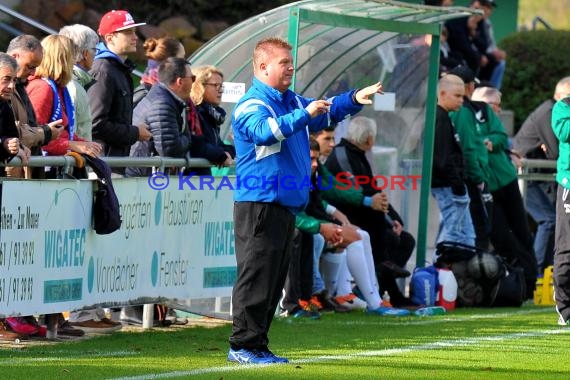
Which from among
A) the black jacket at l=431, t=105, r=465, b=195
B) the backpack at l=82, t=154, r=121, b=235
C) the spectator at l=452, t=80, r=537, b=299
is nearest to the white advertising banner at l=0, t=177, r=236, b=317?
the backpack at l=82, t=154, r=121, b=235

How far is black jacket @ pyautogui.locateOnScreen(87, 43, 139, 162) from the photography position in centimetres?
1180

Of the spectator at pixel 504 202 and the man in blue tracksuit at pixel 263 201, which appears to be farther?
the spectator at pixel 504 202

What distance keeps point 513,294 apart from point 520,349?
4189 millimetres

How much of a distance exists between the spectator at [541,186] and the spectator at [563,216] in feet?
13.9

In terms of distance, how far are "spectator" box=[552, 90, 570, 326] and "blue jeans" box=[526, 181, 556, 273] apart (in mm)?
4310

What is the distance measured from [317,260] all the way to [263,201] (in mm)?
4239

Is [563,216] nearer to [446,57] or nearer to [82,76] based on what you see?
[82,76]

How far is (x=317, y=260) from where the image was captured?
43.8 feet

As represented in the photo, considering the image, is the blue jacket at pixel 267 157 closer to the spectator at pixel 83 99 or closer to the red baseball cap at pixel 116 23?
the spectator at pixel 83 99

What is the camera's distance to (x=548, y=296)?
15578mm

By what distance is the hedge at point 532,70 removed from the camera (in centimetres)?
2245

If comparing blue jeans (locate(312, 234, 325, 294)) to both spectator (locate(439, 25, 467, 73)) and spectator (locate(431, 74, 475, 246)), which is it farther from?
spectator (locate(439, 25, 467, 73))

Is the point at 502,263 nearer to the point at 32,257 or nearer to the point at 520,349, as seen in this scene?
the point at 520,349

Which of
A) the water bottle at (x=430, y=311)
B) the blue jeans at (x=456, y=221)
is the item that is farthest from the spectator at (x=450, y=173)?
the water bottle at (x=430, y=311)
